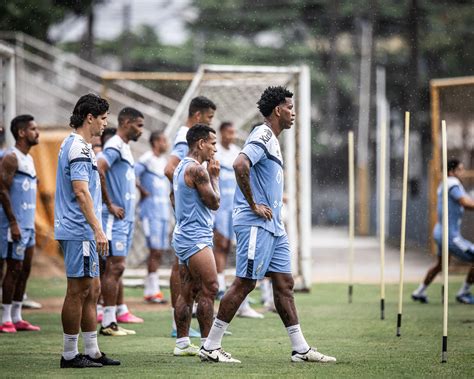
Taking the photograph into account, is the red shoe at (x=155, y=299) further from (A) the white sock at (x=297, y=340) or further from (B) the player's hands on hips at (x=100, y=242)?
(B) the player's hands on hips at (x=100, y=242)

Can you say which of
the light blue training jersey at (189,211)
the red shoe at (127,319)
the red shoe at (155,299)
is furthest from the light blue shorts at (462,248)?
the light blue training jersey at (189,211)

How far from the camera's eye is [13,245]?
12.1 m

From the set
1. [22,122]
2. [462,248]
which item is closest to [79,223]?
[22,122]

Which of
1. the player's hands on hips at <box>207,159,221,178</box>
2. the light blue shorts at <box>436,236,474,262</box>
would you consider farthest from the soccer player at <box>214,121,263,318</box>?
the player's hands on hips at <box>207,159,221,178</box>

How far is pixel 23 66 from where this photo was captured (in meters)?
26.2

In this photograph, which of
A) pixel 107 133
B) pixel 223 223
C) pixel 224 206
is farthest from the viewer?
pixel 224 206

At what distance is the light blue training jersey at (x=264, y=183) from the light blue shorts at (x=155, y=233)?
6.43m

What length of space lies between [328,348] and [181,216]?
209cm

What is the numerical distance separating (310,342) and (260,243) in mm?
2046

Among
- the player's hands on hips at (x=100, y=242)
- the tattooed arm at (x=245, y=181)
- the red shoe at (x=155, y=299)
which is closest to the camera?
the player's hands on hips at (x=100, y=242)

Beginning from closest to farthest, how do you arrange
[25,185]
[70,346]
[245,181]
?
[70,346] → [245,181] → [25,185]

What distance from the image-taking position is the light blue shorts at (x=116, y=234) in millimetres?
11766

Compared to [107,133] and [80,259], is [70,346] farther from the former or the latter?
[107,133]

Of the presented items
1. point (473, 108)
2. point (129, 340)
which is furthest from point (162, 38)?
point (129, 340)
